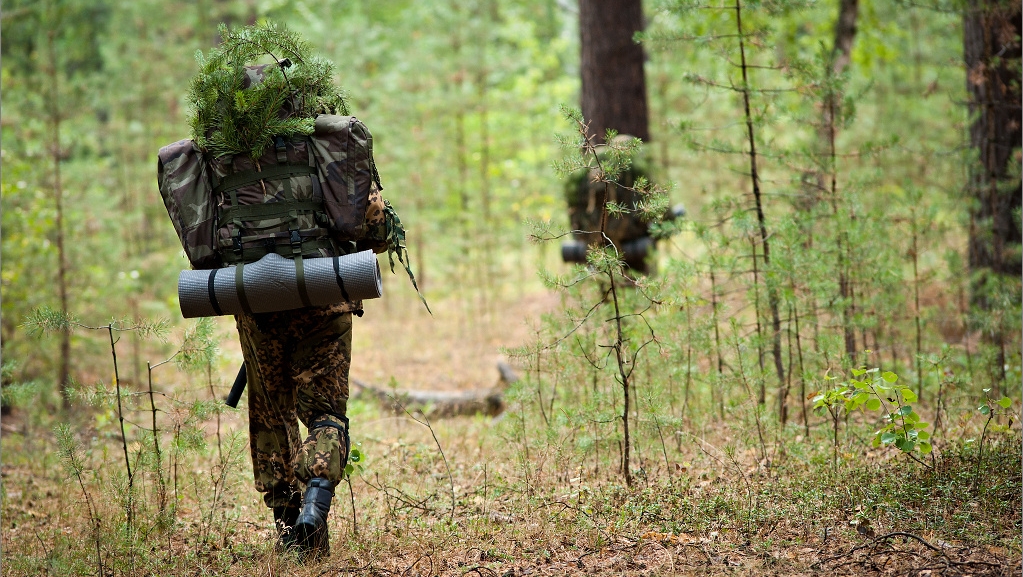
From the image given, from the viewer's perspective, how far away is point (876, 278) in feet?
17.1

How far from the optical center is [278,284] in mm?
3309

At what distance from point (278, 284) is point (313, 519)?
1.04 metres

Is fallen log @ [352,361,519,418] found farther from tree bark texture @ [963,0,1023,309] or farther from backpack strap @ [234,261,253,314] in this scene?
tree bark texture @ [963,0,1023,309]

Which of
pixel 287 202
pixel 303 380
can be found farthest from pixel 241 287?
pixel 303 380

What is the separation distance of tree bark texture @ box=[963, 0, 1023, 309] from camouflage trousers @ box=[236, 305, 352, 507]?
17.4 feet

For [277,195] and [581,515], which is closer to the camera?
[277,195]

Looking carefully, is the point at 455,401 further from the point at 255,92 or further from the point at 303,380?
the point at 255,92

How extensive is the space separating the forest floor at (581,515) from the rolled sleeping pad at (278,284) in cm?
98

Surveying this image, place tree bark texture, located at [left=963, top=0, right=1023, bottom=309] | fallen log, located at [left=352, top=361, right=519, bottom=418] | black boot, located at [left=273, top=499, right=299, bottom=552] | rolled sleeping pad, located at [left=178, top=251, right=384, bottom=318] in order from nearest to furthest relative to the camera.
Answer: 1. rolled sleeping pad, located at [left=178, top=251, right=384, bottom=318]
2. black boot, located at [left=273, top=499, right=299, bottom=552]
3. tree bark texture, located at [left=963, top=0, right=1023, bottom=309]
4. fallen log, located at [left=352, top=361, right=519, bottom=418]

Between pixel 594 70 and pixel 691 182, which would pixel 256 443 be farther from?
pixel 691 182

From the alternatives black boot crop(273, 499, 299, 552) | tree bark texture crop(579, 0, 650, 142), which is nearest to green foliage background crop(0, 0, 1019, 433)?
tree bark texture crop(579, 0, 650, 142)

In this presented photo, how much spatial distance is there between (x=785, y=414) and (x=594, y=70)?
12.7ft

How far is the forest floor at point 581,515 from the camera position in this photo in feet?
10.9

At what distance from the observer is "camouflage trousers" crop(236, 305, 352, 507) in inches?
138
